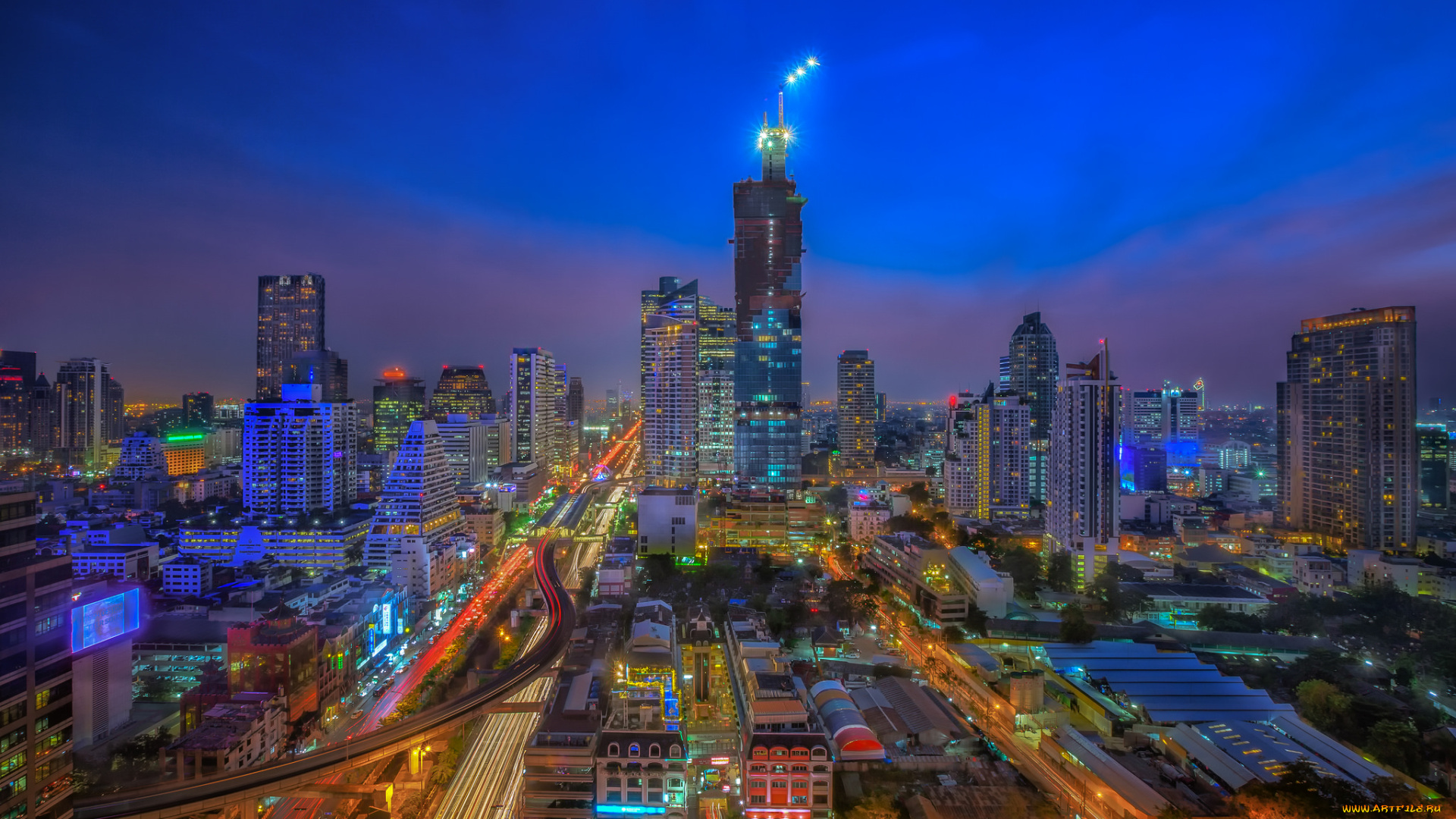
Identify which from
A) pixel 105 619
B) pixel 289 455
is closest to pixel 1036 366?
pixel 289 455

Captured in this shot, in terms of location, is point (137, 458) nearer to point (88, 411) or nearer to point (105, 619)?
point (88, 411)

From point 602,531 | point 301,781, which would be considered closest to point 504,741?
point 301,781

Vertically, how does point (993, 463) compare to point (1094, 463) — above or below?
below

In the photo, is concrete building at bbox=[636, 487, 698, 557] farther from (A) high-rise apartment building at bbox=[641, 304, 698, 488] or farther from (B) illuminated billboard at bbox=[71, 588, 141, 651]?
(B) illuminated billboard at bbox=[71, 588, 141, 651]

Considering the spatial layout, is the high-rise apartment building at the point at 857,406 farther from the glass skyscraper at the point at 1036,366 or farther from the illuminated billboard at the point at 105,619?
the illuminated billboard at the point at 105,619

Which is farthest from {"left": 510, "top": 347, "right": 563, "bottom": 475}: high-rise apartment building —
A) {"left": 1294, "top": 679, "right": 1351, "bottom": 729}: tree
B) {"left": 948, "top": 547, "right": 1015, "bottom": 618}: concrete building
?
{"left": 1294, "top": 679, "right": 1351, "bottom": 729}: tree
